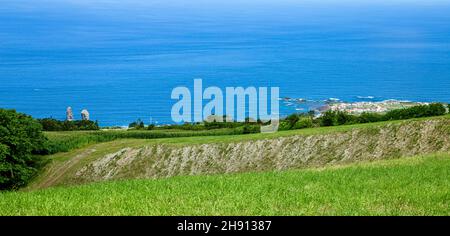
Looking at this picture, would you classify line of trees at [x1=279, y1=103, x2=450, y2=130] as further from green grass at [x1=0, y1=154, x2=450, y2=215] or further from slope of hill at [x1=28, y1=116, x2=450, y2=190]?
green grass at [x1=0, y1=154, x2=450, y2=215]

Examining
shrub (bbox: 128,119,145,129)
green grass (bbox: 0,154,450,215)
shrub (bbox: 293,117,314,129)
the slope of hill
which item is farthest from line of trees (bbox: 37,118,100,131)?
green grass (bbox: 0,154,450,215)

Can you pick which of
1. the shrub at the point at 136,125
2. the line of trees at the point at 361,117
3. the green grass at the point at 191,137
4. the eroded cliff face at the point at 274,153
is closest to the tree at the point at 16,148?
the eroded cliff face at the point at 274,153

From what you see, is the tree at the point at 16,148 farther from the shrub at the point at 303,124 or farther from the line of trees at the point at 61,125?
the line of trees at the point at 61,125

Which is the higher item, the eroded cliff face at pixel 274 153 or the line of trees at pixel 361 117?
the line of trees at pixel 361 117

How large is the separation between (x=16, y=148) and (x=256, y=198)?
42.8 m

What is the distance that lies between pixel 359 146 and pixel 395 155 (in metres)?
3.89

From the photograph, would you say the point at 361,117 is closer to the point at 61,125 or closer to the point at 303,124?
the point at 303,124

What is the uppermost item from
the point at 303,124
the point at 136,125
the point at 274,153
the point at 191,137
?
the point at 136,125

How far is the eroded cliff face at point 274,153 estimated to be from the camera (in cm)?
4400

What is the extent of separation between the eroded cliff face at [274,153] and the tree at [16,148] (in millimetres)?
4302

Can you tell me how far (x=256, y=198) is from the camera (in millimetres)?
12602

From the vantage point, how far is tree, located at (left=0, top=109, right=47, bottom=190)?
4816cm

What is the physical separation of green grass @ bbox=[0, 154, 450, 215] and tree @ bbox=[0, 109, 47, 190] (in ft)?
115

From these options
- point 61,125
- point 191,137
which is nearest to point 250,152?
point 191,137
